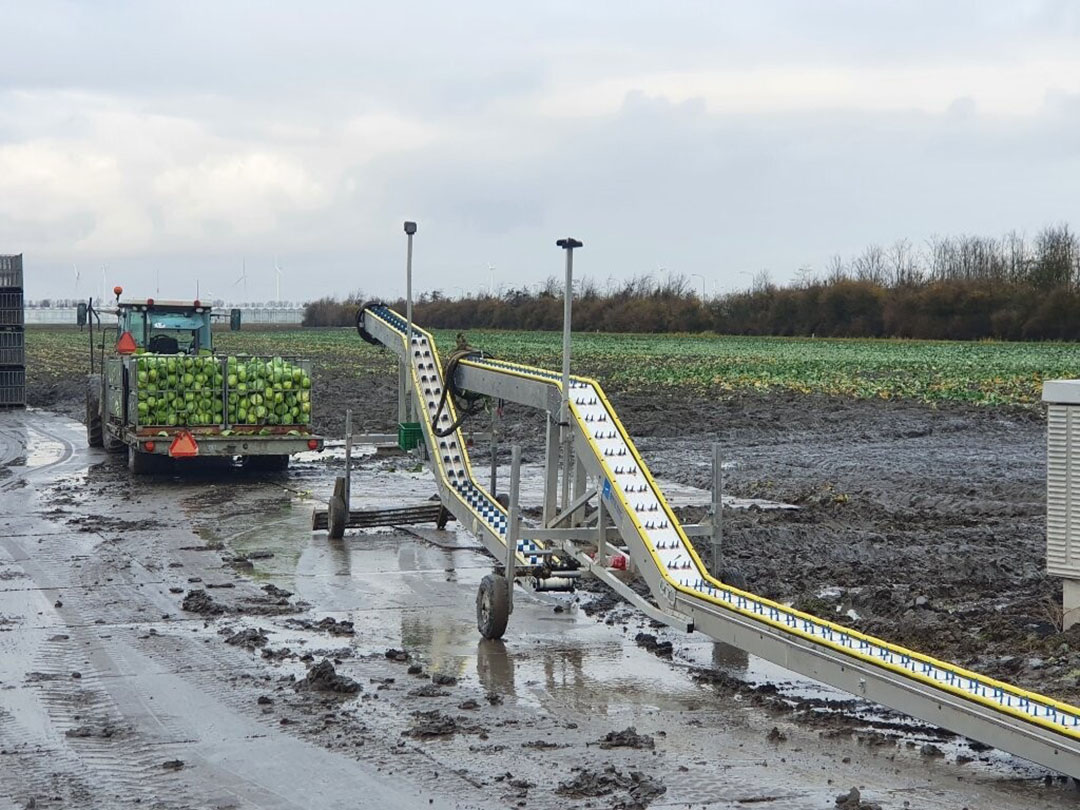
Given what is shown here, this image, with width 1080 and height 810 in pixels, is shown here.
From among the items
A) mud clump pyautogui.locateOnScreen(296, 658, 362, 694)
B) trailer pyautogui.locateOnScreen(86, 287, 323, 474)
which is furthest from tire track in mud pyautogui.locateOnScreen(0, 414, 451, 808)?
trailer pyautogui.locateOnScreen(86, 287, 323, 474)

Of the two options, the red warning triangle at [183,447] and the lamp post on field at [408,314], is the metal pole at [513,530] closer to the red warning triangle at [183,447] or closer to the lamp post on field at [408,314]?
the lamp post on field at [408,314]

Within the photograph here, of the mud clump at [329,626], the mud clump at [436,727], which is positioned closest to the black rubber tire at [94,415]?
the mud clump at [329,626]

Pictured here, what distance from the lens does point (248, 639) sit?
10.9m

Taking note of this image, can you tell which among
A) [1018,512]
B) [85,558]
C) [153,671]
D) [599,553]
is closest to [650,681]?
[599,553]

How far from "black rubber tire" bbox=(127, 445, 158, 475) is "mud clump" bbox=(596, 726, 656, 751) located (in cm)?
1465

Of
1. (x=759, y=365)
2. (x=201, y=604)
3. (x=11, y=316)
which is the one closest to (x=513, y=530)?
(x=201, y=604)

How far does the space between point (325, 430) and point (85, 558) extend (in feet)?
48.5

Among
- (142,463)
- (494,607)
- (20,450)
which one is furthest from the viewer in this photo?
(20,450)

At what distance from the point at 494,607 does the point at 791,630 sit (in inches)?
120

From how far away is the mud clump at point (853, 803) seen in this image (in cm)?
705

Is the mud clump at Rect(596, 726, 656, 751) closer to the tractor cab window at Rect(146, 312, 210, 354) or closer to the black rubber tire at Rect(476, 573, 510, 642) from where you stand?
the black rubber tire at Rect(476, 573, 510, 642)

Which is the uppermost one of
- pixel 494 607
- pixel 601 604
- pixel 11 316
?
pixel 11 316

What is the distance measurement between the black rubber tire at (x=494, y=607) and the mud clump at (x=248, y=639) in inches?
63.0

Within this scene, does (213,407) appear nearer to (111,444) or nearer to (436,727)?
(111,444)
